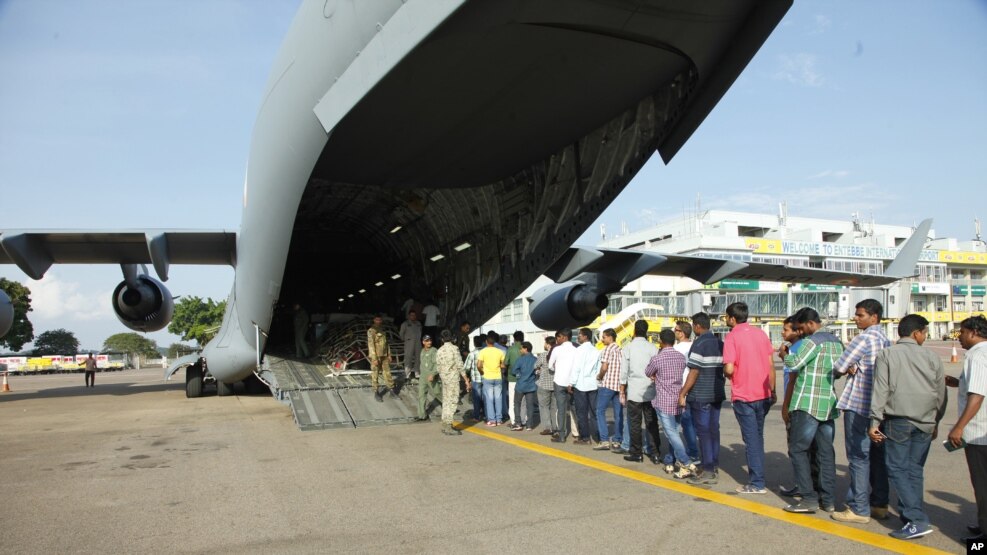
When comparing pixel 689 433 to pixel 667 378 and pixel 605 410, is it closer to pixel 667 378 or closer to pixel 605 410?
pixel 667 378

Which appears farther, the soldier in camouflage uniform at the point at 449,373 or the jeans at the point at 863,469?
the soldier in camouflage uniform at the point at 449,373

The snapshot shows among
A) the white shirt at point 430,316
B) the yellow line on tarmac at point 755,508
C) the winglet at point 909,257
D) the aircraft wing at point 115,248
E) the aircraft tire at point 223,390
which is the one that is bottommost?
the aircraft tire at point 223,390

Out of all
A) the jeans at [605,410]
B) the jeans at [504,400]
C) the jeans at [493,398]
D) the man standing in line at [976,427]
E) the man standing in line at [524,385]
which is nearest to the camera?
the man standing in line at [976,427]

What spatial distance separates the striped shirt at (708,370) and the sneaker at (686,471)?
2.09 feet

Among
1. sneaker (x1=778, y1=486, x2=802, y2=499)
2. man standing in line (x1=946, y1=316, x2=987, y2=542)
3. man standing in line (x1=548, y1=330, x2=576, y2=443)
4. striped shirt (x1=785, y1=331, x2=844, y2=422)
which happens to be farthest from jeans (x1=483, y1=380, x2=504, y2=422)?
man standing in line (x1=946, y1=316, x2=987, y2=542)

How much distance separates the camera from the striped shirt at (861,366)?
4.77 metres

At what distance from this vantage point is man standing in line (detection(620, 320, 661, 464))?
22.1 feet

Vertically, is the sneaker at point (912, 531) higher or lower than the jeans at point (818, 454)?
lower

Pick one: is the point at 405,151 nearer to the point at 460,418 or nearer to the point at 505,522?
the point at 460,418

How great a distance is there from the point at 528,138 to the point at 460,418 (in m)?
4.58

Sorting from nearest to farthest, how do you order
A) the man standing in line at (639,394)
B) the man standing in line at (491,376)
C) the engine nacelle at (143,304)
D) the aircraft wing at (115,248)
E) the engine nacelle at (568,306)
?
the man standing in line at (639,394) → the man standing in line at (491,376) → the engine nacelle at (568,306) → the aircraft wing at (115,248) → the engine nacelle at (143,304)

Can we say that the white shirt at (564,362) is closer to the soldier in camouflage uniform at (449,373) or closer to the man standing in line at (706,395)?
the soldier in camouflage uniform at (449,373)

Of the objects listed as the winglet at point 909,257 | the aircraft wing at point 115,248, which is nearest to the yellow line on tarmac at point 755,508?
the winglet at point 909,257

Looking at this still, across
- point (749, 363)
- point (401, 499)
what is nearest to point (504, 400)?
point (401, 499)
